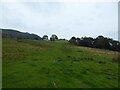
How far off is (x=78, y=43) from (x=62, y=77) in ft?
253

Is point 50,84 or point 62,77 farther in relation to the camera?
point 62,77

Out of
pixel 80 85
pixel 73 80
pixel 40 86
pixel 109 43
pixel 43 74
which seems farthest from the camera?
pixel 109 43

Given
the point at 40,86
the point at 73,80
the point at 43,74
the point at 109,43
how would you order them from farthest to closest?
the point at 109,43
the point at 43,74
the point at 73,80
the point at 40,86

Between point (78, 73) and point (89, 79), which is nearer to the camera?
point (89, 79)

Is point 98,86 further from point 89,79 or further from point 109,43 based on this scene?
point 109,43

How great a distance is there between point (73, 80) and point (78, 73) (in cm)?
400

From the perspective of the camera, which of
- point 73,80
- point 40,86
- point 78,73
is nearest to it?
point 40,86

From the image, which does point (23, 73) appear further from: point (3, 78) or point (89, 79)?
point (89, 79)

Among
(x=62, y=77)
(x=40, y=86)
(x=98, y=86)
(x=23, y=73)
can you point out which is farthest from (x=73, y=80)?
(x=23, y=73)

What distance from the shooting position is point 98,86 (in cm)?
1961

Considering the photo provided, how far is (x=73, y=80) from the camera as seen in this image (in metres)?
21.0

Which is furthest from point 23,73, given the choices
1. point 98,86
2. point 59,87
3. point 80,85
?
point 98,86

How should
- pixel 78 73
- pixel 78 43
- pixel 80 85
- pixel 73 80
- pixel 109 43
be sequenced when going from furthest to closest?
pixel 78 43, pixel 109 43, pixel 78 73, pixel 73 80, pixel 80 85

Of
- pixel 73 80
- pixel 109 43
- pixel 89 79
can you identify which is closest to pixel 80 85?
pixel 73 80
